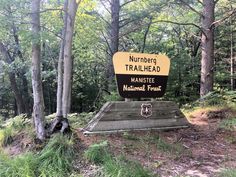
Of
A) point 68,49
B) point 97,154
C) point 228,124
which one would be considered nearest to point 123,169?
point 97,154

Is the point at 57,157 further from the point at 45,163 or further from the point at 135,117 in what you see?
the point at 135,117

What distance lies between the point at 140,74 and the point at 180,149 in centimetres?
182

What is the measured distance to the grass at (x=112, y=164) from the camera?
3.26 meters

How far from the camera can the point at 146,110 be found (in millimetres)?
5602

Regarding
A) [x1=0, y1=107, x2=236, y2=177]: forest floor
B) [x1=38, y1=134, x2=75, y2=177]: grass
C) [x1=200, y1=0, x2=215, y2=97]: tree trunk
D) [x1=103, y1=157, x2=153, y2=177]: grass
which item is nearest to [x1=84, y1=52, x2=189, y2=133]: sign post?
[x1=0, y1=107, x2=236, y2=177]: forest floor

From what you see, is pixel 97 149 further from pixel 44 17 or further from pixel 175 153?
pixel 44 17

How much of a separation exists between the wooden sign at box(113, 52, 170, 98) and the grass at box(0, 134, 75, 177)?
1951 mm

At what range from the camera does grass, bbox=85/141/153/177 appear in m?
3.26

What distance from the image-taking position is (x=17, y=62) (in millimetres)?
11367

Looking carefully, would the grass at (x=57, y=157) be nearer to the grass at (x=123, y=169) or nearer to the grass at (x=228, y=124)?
the grass at (x=123, y=169)

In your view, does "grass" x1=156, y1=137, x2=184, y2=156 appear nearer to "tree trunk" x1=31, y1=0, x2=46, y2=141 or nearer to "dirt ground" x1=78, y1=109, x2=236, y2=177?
"dirt ground" x1=78, y1=109, x2=236, y2=177

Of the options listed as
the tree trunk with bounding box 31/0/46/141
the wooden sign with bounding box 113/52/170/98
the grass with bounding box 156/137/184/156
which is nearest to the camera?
the grass with bounding box 156/137/184/156

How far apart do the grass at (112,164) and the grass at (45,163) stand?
1.06ft

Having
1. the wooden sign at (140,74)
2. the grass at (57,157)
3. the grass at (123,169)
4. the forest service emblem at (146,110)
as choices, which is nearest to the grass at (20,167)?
the grass at (57,157)
